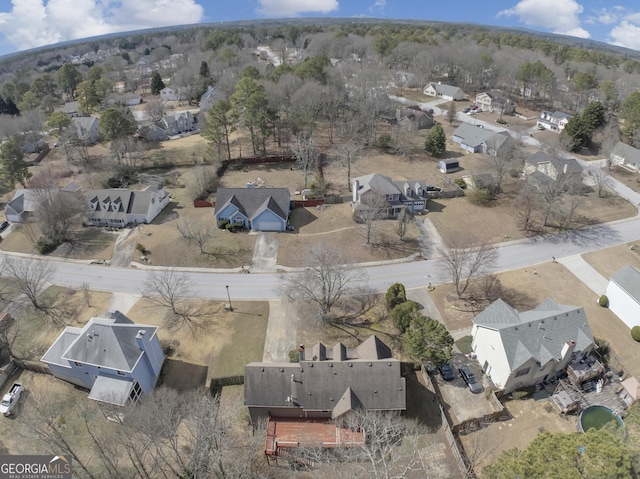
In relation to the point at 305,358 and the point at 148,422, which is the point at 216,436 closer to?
the point at 148,422

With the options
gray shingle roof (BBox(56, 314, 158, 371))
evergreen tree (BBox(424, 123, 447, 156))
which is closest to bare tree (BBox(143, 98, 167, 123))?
evergreen tree (BBox(424, 123, 447, 156))

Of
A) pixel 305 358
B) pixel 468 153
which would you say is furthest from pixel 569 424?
pixel 468 153

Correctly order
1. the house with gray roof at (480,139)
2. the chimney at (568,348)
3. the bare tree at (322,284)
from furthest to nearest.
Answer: the house with gray roof at (480,139), the bare tree at (322,284), the chimney at (568,348)

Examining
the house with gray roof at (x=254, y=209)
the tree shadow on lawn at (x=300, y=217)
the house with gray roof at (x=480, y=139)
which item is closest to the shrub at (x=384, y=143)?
the house with gray roof at (x=480, y=139)

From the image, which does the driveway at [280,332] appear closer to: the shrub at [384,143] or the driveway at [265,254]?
the driveway at [265,254]

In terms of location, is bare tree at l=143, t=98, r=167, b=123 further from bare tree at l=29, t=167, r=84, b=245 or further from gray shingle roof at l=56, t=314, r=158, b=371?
gray shingle roof at l=56, t=314, r=158, b=371

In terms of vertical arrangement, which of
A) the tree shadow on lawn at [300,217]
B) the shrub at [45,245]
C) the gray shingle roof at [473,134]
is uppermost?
the gray shingle roof at [473,134]

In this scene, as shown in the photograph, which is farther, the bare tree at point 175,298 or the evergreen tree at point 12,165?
the evergreen tree at point 12,165
